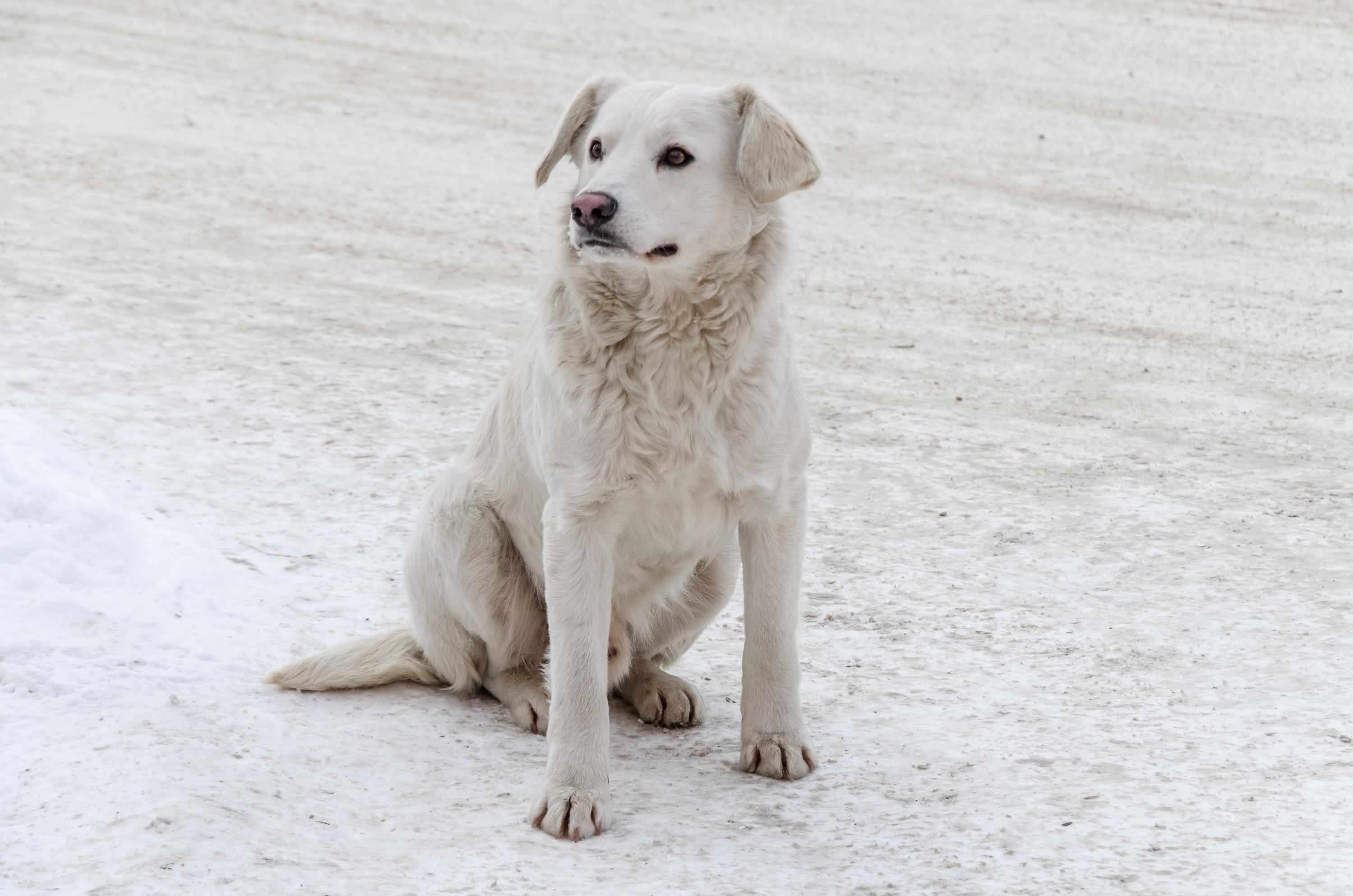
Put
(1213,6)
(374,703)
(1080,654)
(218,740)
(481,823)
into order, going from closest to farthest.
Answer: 1. (481,823)
2. (218,740)
3. (374,703)
4. (1080,654)
5. (1213,6)

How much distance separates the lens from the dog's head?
315cm

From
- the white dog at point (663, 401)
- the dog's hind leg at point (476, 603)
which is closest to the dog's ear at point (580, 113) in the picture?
the white dog at point (663, 401)

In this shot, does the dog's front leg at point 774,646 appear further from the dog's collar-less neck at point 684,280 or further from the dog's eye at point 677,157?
the dog's eye at point 677,157

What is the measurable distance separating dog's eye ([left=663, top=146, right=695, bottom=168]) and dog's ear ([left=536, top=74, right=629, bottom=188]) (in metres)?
0.37

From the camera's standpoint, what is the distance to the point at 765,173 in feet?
10.8

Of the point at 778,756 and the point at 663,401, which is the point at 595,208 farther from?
the point at 778,756

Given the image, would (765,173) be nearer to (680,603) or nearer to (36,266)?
(680,603)

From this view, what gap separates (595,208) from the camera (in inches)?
122

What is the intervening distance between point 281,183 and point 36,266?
2216 millimetres

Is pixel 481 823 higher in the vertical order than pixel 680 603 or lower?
lower

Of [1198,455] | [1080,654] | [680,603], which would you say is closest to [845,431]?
Answer: [1198,455]

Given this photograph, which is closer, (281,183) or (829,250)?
(829,250)

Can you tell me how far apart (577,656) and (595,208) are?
1.05 metres

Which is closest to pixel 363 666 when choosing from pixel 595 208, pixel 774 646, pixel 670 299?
pixel 774 646
